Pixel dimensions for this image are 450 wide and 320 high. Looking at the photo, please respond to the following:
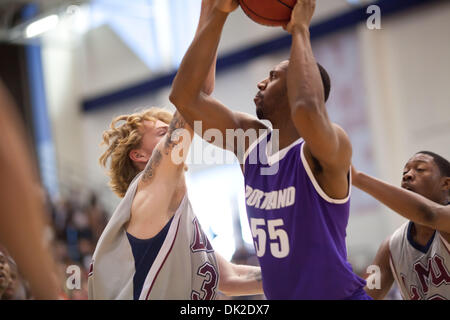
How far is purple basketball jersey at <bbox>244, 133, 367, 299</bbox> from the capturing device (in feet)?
8.24

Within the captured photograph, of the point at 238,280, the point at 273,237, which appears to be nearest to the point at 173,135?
the point at 273,237

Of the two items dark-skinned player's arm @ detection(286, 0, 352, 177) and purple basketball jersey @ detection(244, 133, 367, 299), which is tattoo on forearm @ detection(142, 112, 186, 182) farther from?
dark-skinned player's arm @ detection(286, 0, 352, 177)

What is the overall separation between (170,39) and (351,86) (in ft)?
17.2

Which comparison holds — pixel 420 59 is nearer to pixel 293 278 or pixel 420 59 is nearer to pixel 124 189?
pixel 124 189

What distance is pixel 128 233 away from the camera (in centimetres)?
302

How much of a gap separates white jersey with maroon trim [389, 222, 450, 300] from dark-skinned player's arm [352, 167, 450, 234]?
1.16 ft

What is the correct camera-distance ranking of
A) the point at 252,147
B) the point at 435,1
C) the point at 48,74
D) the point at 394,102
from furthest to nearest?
the point at 48,74 < the point at 394,102 < the point at 435,1 < the point at 252,147

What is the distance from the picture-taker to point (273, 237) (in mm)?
2617

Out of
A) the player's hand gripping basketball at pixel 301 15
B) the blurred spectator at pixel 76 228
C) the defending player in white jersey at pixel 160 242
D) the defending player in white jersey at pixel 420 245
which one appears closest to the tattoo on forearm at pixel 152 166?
the defending player in white jersey at pixel 160 242

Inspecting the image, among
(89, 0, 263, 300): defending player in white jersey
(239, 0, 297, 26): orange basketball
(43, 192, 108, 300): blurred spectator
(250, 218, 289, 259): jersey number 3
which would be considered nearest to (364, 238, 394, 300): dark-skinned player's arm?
(89, 0, 263, 300): defending player in white jersey

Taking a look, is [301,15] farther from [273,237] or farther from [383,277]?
[383,277]

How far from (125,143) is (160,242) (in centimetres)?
75

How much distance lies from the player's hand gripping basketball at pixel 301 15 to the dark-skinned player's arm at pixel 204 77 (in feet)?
1.02
